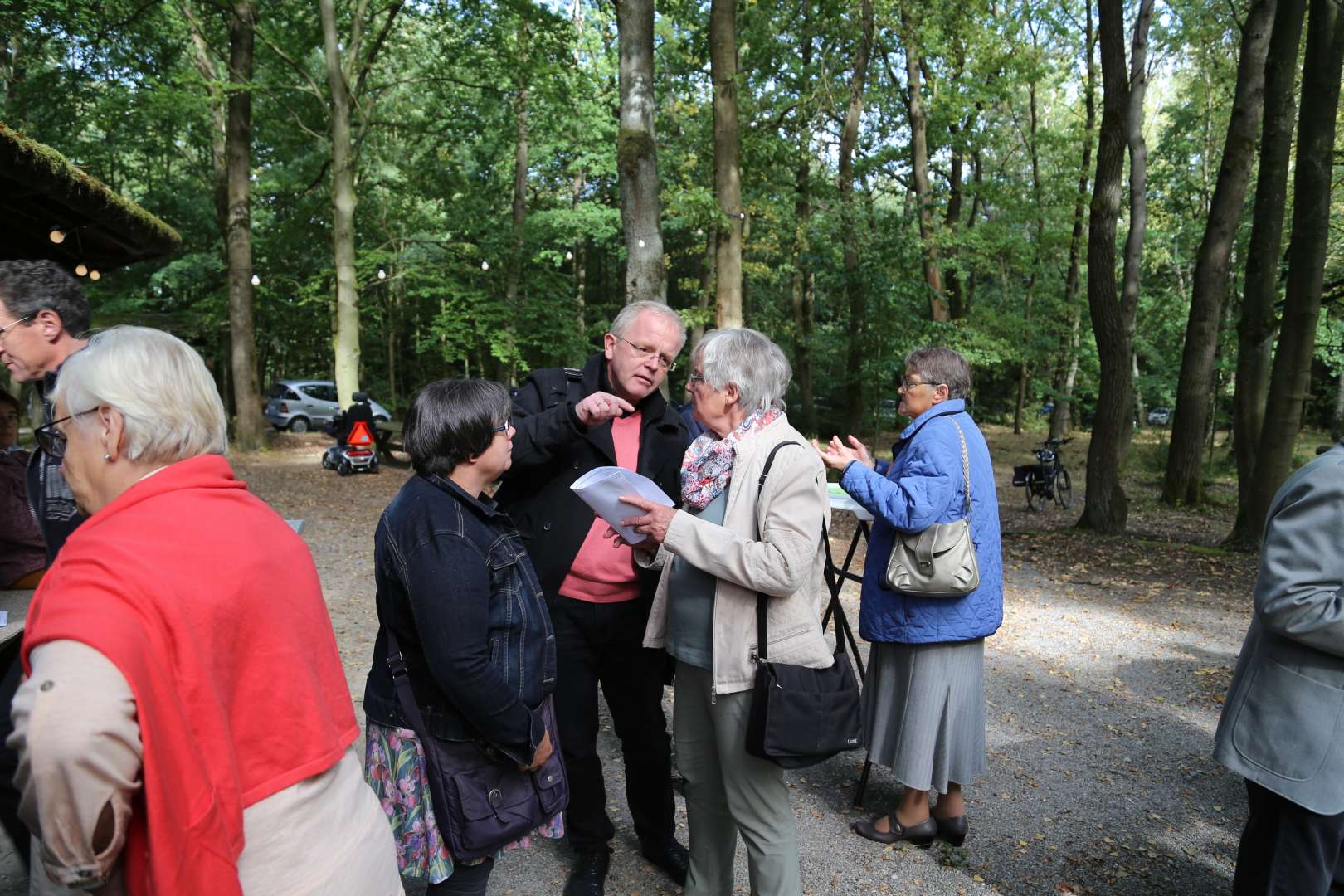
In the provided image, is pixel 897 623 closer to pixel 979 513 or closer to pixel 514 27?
pixel 979 513

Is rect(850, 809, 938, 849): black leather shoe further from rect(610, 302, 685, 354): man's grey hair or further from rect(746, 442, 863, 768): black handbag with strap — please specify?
rect(610, 302, 685, 354): man's grey hair

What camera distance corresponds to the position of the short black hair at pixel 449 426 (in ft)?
7.02

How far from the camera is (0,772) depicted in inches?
86.7

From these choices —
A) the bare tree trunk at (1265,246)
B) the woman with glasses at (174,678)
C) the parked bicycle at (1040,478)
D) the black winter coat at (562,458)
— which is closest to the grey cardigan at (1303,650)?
the black winter coat at (562,458)

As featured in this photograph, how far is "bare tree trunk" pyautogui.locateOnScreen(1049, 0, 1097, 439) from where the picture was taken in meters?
19.1

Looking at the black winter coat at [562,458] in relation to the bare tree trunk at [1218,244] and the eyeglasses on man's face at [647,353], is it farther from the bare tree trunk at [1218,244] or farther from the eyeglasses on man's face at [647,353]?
the bare tree trunk at [1218,244]

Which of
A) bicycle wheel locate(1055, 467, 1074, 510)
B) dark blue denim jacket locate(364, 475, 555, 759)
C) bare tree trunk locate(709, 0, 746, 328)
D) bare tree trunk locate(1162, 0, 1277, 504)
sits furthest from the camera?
bicycle wheel locate(1055, 467, 1074, 510)

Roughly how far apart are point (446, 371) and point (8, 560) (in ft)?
108

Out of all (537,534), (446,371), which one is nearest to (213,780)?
(537,534)

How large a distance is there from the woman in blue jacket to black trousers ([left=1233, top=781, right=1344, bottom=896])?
3.47 feet

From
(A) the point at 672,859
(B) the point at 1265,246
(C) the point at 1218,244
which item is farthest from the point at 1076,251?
(A) the point at 672,859

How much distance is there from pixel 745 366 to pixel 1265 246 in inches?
376

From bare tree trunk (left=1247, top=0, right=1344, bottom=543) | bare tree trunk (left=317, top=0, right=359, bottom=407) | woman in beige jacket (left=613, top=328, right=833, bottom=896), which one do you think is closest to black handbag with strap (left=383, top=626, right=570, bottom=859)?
woman in beige jacket (left=613, top=328, right=833, bottom=896)

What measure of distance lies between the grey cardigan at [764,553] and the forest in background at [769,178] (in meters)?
4.31
